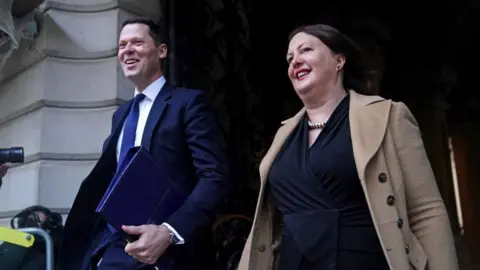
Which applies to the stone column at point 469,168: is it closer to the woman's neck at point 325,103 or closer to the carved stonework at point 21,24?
the carved stonework at point 21,24

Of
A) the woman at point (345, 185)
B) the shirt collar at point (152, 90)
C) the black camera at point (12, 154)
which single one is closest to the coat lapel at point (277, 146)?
the woman at point (345, 185)

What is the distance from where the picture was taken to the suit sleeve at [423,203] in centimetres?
190

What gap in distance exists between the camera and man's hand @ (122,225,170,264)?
1995mm

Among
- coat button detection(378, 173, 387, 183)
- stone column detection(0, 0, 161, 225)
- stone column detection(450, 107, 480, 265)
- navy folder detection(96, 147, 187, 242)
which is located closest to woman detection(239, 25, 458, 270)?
coat button detection(378, 173, 387, 183)

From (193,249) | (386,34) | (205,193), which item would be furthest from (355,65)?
(386,34)

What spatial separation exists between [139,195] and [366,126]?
2.62 feet

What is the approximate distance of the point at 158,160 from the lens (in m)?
2.31

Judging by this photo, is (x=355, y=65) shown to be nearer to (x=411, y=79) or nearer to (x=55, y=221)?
(x=55, y=221)

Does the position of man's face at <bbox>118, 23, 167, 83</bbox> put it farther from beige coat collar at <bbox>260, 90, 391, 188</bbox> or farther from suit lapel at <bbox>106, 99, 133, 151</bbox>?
beige coat collar at <bbox>260, 90, 391, 188</bbox>

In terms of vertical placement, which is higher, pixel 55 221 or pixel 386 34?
pixel 386 34

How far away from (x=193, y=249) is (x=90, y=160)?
1960 millimetres

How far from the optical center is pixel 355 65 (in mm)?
2346

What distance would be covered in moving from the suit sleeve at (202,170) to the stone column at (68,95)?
1.69 metres

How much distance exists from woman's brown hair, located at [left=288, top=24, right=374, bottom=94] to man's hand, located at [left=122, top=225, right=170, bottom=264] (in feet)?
2.92
